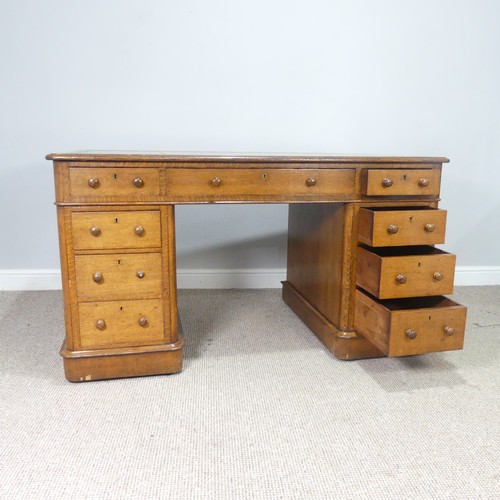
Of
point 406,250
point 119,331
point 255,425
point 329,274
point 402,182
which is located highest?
point 402,182

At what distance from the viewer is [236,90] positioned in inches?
93.3

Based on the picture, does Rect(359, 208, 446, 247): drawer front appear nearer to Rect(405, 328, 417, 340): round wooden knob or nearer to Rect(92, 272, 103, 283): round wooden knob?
Rect(405, 328, 417, 340): round wooden knob

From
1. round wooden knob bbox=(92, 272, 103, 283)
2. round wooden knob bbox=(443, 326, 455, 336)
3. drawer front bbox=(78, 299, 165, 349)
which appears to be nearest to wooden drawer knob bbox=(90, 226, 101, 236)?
round wooden knob bbox=(92, 272, 103, 283)

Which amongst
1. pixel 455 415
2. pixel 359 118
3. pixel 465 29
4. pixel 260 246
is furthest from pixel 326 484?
pixel 465 29

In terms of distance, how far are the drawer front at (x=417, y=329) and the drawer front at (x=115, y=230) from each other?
2.54 ft

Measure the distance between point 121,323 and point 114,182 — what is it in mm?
463

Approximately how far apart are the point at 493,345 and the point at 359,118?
1.29 m

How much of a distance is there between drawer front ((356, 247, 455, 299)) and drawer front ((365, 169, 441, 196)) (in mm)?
229

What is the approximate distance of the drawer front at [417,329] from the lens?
1.47m

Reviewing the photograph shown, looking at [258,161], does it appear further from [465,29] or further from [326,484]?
[465,29]

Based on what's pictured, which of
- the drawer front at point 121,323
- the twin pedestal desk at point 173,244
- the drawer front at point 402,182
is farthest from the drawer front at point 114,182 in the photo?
the drawer front at point 402,182

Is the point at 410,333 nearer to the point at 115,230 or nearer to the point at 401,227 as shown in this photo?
the point at 401,227

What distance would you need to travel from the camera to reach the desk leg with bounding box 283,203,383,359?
171cm

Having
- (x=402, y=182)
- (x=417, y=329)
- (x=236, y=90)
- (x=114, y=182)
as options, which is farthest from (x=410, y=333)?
(x=236, y=90)
